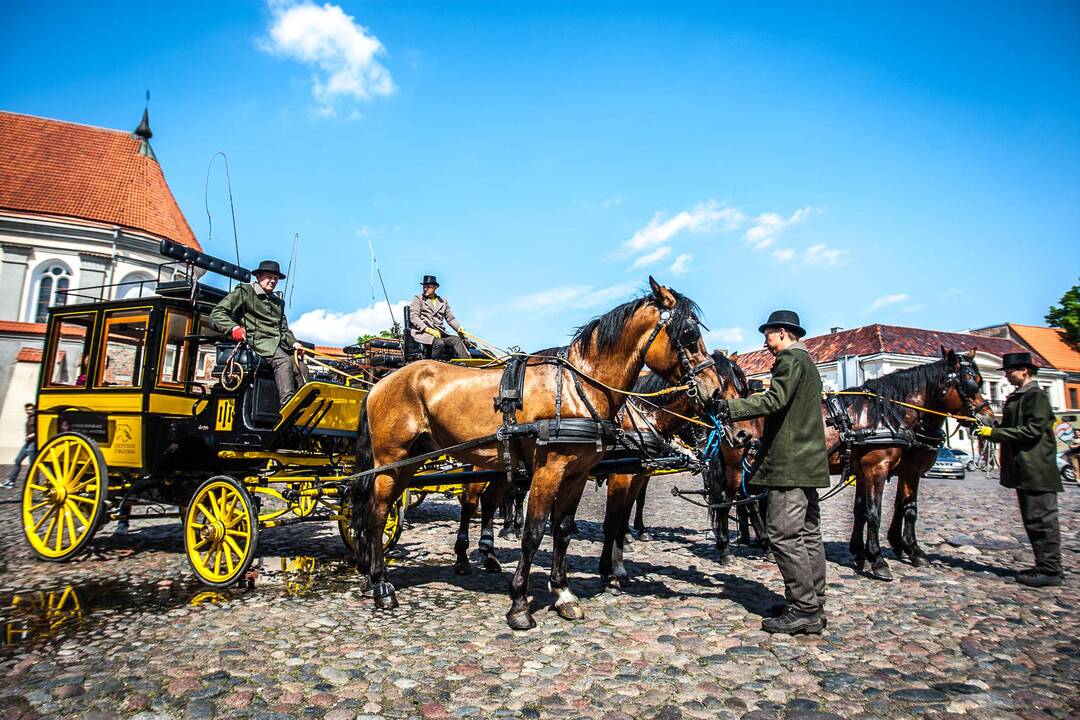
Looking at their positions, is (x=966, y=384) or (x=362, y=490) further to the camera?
(x=966, y=384)

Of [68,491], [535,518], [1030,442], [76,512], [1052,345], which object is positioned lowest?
[76,512]

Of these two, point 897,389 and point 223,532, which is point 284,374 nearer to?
point 223,532

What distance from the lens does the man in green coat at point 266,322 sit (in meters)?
6.09

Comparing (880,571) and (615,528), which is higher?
(615,528)

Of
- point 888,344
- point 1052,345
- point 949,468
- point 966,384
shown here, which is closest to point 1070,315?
point 1052,345

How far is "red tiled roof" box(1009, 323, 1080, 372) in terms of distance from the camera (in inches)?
1810

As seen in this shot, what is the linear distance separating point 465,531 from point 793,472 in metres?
3.57

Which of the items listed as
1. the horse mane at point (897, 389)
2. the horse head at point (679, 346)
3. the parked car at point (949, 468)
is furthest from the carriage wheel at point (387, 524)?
the parked car at point (949, 468)

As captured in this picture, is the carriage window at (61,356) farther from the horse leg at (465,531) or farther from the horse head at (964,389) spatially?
the horse head at (964,389)

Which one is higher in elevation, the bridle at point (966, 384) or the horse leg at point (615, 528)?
the bridle at point (966, 384)

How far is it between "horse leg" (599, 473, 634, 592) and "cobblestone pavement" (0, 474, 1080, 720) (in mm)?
216

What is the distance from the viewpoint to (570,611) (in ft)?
15.9

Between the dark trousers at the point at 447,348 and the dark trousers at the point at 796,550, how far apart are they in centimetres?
488

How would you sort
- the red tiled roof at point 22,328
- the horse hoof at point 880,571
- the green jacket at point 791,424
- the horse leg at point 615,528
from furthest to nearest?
the red tiled roof at point 22,328
the horse hoof at point 880,571
the horse leg at point 615,528
the green jacket at point 791,424
